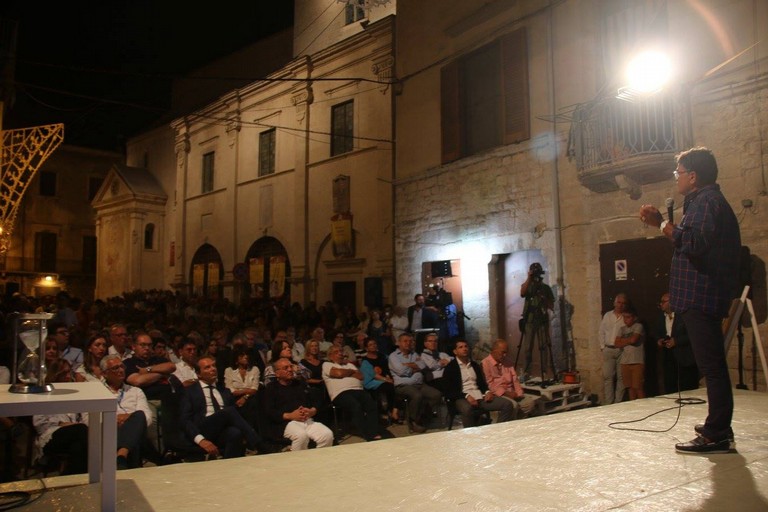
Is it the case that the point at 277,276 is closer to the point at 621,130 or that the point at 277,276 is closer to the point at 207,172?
the point at 207,172

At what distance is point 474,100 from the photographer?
12.1 metres

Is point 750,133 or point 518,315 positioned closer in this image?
point 750,133

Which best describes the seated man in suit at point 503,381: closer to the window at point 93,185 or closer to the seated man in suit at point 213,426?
the seated man in suit at point 213,426

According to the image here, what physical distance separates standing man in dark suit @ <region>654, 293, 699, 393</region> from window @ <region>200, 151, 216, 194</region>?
17.4 meters

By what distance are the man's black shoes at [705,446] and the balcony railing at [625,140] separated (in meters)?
5.47

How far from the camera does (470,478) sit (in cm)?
305

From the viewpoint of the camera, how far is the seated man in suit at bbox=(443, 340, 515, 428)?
6.94 meters

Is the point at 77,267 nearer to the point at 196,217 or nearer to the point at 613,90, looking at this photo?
the point at 196,217

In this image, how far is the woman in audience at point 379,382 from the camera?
297 inches

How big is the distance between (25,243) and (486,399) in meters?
29.3

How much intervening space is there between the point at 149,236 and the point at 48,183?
363 inches

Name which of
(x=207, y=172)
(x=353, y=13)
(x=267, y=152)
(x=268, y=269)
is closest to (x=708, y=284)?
(x=353, y=13)

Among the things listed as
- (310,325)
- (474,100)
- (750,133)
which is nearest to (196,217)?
(310,325)

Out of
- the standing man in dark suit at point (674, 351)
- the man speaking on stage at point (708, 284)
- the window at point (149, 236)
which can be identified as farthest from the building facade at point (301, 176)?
the man speaking on stage at point (708, 284)
